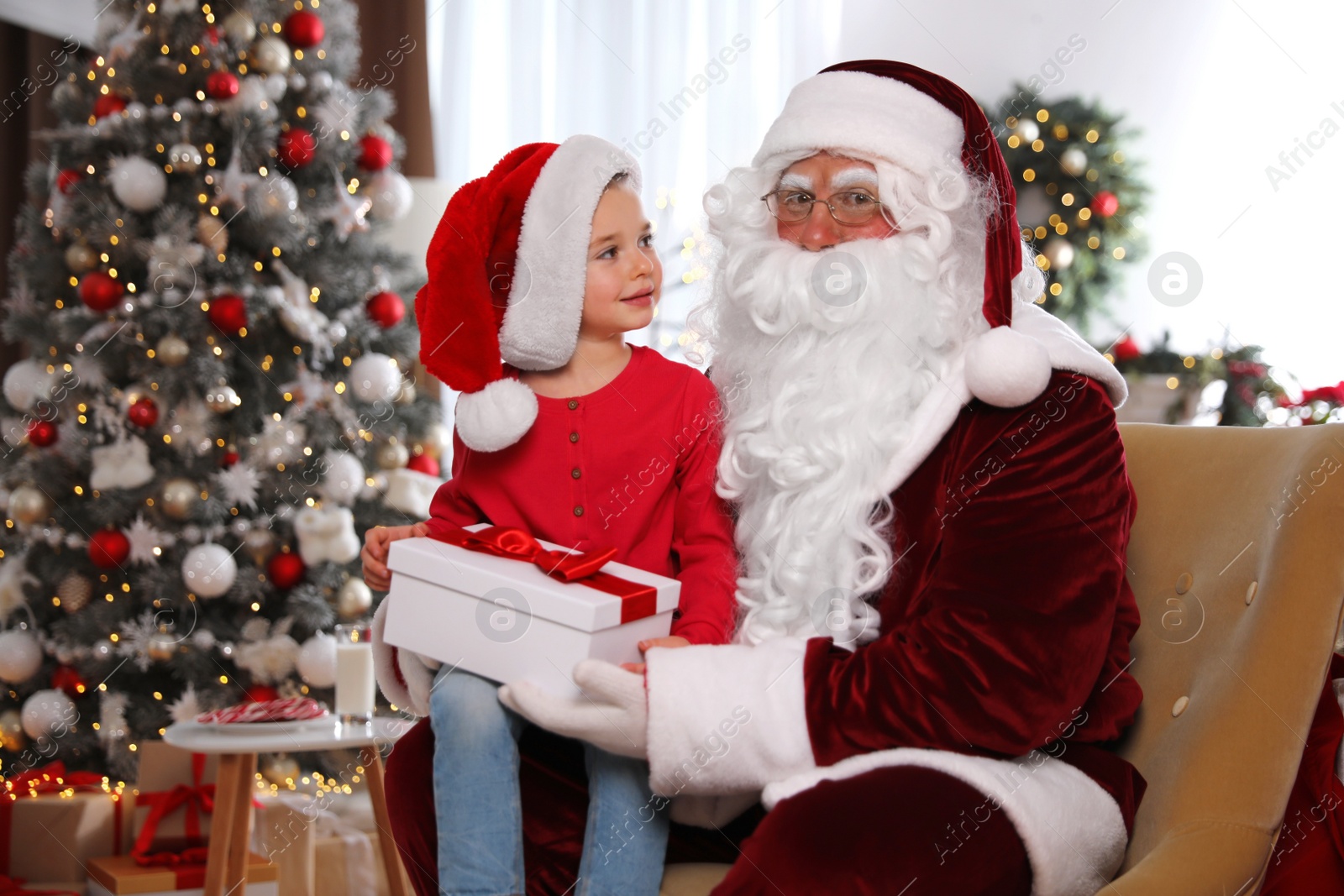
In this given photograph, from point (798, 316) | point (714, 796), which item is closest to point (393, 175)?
point (798, 316)

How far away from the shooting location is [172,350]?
3.17m

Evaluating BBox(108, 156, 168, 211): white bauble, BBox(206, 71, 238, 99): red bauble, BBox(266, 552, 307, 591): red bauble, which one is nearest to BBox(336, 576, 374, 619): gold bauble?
BBox(266, 552, 307, 591): red bauble

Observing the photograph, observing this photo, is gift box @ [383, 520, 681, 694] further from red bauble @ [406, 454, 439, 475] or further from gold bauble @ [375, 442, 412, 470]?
red bauble @ [406, 454, 439, 475]

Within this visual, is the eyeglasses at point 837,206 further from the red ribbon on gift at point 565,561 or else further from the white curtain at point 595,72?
the white curtain at point 595,72

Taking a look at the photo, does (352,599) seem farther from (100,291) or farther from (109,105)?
(109,105)

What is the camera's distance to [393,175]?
358 cm

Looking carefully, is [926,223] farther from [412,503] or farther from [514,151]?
[412,503]

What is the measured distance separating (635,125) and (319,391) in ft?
6.78

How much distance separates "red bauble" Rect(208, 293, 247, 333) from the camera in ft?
10.4

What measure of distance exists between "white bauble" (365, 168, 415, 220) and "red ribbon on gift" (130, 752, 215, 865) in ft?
5.70

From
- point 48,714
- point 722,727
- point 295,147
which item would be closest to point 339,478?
point 295,147

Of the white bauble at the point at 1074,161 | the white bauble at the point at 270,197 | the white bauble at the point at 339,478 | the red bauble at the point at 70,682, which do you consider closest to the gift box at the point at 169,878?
the red bauble at the point at 70,682

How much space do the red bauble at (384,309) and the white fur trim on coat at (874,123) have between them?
2.08 m

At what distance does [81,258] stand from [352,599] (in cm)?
129
